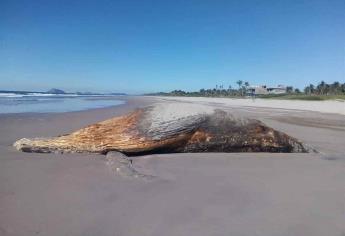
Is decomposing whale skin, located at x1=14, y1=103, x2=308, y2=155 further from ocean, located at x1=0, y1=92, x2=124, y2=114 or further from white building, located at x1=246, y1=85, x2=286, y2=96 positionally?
white building, located at x1=246, y1=85, x2=286, y2=96

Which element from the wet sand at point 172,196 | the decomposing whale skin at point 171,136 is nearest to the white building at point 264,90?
the decomposing whale skin at point 171,136

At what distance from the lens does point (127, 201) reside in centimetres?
313

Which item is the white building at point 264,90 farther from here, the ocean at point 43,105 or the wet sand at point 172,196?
the wet sand at point 172,196

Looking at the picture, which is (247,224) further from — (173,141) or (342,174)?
(173,141)

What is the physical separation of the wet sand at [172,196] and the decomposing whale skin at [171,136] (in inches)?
11.9

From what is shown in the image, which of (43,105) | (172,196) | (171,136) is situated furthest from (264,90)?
(172,196)

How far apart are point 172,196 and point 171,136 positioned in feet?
7.51

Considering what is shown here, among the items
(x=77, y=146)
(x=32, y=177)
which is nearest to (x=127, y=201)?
(x=32, y=177)

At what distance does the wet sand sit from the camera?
2600mm

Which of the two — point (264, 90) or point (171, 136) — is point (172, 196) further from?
point (264, 90)

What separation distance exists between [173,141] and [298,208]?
9.23ft

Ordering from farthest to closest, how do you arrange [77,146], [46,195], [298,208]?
[77,146] → [46,195] → [298,208]

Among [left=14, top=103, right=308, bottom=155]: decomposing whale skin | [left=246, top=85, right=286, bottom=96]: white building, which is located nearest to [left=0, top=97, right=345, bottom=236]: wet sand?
[left=14, top=103, right=308, bottom=155]: decomposing whale skin

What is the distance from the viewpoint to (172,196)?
3.32 metres
